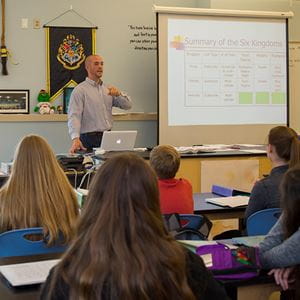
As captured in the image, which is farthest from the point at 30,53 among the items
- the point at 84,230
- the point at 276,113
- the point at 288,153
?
the point at 84,230

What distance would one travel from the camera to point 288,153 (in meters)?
3.19

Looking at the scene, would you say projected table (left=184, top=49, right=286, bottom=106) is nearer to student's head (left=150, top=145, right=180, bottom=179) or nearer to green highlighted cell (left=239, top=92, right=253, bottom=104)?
green highlighted cell (left=239, top=92, right=253, bottom=104)

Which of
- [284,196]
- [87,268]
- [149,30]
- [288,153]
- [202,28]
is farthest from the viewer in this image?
[149,30]

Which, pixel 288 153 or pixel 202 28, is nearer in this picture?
pixel 288 153

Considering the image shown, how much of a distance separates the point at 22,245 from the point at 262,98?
5263 mm

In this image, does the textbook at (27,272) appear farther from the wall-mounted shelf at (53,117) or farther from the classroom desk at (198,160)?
the wall-mounted shelf at (53,117)

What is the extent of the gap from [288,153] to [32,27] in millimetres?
4576

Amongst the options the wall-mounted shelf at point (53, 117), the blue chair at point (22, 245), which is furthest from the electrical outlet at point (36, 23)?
the blue chair at point (22, 245)

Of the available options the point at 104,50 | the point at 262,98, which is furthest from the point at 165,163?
the point at 104,50

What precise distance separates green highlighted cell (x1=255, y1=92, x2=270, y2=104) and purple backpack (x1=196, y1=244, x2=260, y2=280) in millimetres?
5168

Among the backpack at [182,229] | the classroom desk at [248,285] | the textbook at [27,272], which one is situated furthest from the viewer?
the backpack at [182,229]

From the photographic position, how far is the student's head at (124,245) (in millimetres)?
1292

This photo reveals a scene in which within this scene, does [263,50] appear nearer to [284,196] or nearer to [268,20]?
[268,20]

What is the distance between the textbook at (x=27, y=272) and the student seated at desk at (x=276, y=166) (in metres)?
1.42
